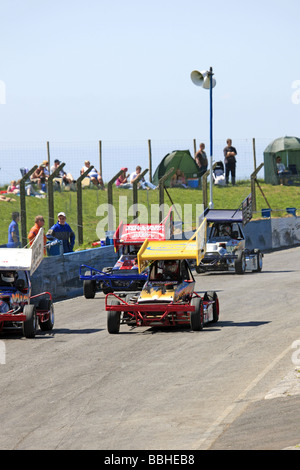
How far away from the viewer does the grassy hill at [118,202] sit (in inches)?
1208

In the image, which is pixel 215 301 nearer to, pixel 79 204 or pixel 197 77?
pixel 79 204

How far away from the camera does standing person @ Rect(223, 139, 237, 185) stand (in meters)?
40.7

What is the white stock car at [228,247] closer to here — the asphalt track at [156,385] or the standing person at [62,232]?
the standing person at [62,232]

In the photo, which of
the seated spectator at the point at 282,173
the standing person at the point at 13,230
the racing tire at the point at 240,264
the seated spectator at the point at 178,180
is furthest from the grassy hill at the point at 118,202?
the racing tire at the point at 240,264

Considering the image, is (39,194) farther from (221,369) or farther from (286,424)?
(286,424)

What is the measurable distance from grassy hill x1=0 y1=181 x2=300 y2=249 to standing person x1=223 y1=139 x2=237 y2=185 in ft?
1.87

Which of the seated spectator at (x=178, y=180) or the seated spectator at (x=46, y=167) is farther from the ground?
the seated spectator at (x=46, y=167)

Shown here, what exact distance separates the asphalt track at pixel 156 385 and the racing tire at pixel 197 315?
17cm

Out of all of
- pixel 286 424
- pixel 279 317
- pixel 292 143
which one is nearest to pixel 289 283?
pixel 279 317

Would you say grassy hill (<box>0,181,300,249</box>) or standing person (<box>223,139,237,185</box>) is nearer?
grassy hill (<box>0,181,300,249</box>)

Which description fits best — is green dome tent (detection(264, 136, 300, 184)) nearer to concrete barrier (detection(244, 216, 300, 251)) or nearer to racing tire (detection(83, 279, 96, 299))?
concrete barrier (detection(244, 216, 300, 251))

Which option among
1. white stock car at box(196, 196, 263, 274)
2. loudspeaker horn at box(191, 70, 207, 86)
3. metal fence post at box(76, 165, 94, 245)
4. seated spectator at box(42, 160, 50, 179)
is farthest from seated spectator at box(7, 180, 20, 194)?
white stock car at box(196, 196, 263, 274)
